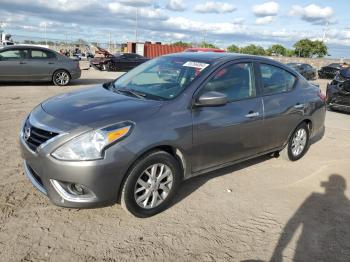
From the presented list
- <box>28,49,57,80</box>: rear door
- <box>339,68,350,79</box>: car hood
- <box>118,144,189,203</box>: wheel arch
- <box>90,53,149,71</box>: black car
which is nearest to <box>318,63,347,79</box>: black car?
<box>90,53,149,71</box>: black car

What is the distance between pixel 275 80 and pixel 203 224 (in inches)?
99.7

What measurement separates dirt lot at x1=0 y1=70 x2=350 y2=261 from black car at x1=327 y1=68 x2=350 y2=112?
231 inches

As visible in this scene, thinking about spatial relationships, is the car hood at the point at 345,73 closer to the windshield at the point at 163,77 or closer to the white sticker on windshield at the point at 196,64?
the windshield at the point at 163,77

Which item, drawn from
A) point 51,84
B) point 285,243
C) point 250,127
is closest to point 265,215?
point 285,243

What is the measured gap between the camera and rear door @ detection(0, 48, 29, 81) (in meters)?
12.9

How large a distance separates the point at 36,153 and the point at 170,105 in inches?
55.2

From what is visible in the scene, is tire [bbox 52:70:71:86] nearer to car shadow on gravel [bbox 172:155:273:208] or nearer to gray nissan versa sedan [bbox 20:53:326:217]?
gray nissan versa sedan [bbox 20:53:326:217]

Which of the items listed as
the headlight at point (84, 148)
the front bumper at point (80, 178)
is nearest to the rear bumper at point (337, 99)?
the front bumper at point (80, 178)

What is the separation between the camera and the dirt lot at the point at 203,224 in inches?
129

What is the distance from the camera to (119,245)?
3.34 m

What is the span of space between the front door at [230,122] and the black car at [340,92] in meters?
6.63

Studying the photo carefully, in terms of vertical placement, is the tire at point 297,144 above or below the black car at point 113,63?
below

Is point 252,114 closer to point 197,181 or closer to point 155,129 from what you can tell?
point 197,181

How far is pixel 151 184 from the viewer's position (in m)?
3.73
